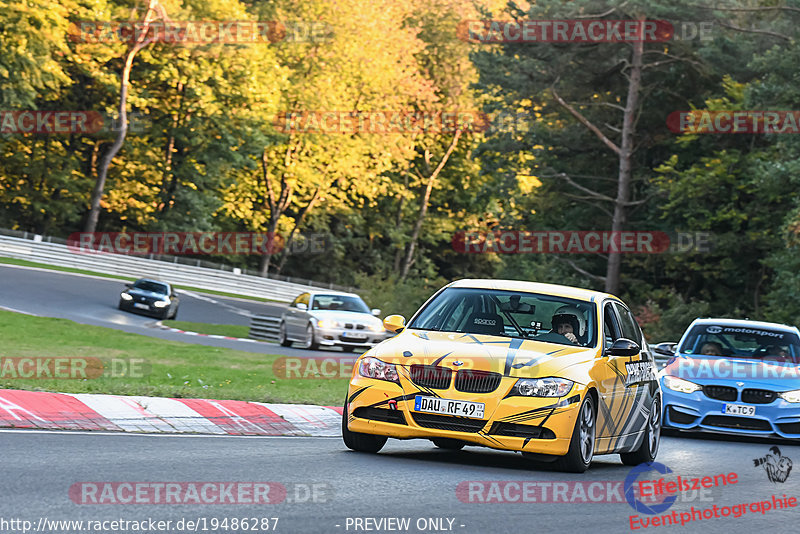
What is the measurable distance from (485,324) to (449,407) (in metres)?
1.45

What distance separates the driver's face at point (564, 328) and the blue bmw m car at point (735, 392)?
17.1 feet

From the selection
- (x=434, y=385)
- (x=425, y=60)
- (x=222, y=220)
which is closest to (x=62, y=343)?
(x=434, y=385)

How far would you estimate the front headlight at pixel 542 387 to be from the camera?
33.3 ft

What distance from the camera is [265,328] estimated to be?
38.0 meters

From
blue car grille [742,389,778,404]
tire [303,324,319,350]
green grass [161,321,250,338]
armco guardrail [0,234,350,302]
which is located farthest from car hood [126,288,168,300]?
blue car grille [742,389,778,404]

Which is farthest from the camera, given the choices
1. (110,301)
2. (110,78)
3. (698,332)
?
(110,78)

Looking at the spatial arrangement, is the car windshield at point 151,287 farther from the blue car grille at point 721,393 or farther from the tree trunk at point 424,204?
the tree trunk at point 424,204

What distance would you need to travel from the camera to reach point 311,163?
75.2 m

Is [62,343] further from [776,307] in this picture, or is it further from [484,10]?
[484,10]

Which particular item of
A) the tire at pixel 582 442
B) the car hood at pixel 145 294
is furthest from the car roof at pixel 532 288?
the car hood at pixel 145 294

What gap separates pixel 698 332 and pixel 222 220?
5937 cm

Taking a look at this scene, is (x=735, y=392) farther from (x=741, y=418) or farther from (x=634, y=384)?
(x=634, y=384)

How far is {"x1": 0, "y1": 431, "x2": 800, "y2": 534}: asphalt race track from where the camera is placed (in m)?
7.32

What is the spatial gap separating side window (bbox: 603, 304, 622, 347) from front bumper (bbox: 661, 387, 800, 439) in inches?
169
